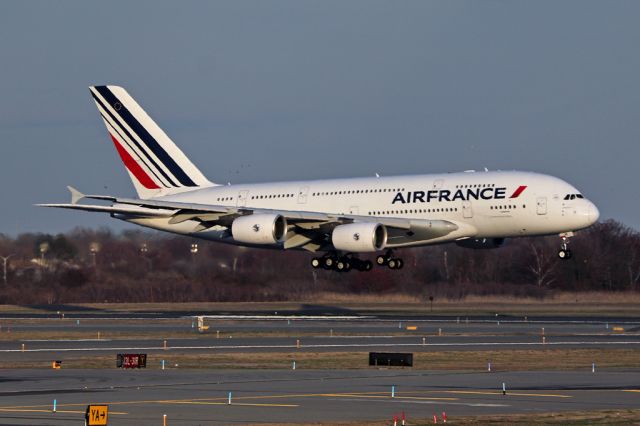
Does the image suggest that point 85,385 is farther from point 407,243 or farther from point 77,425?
point 407,243

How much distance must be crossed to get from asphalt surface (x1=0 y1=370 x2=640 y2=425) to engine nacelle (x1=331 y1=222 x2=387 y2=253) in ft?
92.6

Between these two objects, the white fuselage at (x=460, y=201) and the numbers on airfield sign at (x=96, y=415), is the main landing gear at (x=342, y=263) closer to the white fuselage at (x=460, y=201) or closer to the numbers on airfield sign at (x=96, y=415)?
the white fuselage at (x=460, y=201)

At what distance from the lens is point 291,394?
32.2 m

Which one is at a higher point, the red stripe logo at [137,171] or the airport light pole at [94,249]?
the red stripe logo at [137,171]

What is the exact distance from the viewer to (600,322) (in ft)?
216

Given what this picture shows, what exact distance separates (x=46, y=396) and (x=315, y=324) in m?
33.5

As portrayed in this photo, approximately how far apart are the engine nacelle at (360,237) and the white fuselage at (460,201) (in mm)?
1584

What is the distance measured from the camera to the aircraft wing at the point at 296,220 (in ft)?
225

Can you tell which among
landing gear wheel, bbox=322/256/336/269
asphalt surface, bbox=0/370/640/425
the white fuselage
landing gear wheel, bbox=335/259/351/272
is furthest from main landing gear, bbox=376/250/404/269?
asphalt surface, bbox=0/370/640/425

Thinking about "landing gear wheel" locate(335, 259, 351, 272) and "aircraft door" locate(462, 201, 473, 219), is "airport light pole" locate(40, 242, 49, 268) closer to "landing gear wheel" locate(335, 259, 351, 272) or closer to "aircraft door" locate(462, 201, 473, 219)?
"landing gear wheel" locate(335, 259, 351, 272)

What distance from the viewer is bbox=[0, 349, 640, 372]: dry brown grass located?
4147cm

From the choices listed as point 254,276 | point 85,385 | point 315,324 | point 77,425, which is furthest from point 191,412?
point 254,276

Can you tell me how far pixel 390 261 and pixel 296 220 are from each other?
18.7 ft

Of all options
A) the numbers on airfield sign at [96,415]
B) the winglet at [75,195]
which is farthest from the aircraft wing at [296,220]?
the numbers on airfield sign at [96,415]
